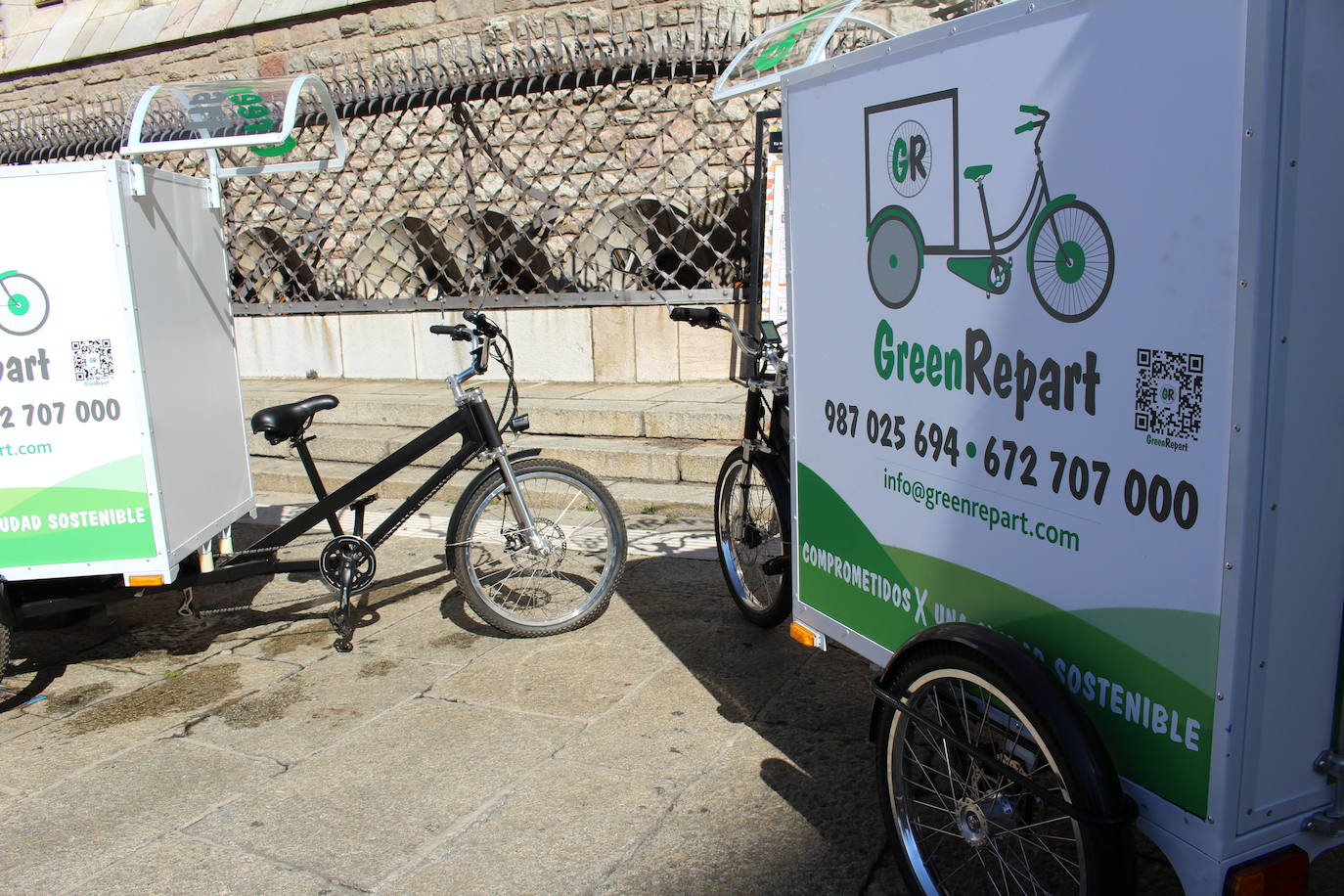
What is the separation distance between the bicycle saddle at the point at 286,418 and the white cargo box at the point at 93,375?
27 centimetres

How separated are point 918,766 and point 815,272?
1.29 meters

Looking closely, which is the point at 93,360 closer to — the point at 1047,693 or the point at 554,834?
the point at 554,834

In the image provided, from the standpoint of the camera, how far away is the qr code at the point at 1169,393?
5.94ft

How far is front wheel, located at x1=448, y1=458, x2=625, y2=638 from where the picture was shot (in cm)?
433

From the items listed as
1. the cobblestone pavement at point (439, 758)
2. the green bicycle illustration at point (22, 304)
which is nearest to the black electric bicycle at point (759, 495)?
the cobblestone pavement at point (439, 758)

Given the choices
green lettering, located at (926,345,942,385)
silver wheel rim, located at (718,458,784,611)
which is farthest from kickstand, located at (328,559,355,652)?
green lettering, located at (926,345,942,385)

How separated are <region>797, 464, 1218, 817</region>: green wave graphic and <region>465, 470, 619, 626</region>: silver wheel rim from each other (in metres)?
1.90

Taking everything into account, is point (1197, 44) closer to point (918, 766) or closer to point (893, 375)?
point (893, 375)

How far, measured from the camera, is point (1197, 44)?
5.65ft

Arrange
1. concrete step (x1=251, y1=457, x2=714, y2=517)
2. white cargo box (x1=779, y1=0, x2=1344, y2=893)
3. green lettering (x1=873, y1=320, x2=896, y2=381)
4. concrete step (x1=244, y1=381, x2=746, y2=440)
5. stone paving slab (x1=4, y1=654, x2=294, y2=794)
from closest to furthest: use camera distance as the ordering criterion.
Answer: white cargo box (x1=779, y1=0, x2=1344, y2=893)
green lettering (x1=873, y1=320, x2=896, y2=381)
stone paving slab (x1=4, y1=654, x2=294, y2=794)
concrete step (x1=251, y1=457, x2=714, y2=517)
concrete step (x1=244, y1=381, x2=746, y2=440)

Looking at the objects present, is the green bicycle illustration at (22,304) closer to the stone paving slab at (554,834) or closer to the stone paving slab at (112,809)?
the stone paving slab at (112,809)

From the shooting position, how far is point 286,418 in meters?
4.21

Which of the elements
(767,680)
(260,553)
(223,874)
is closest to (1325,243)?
(767,680)

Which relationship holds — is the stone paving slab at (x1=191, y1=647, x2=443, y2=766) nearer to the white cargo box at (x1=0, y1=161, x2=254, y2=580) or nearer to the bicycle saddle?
the white cargo box at (x1=0, y1=161, x2=254, y2=580)
